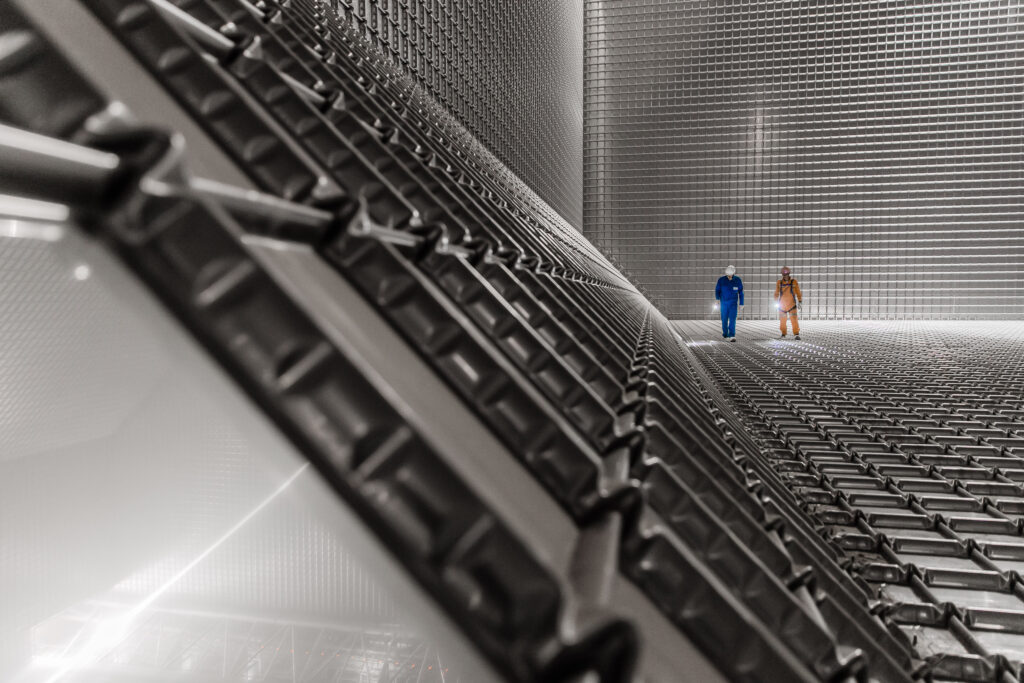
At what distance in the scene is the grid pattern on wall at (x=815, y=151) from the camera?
9.74 metres

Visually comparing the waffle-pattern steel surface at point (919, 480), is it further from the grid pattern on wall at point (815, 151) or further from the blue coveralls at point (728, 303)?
the grid pattern on wall at point (815, 151)

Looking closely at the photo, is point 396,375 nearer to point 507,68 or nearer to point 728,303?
point 507,68

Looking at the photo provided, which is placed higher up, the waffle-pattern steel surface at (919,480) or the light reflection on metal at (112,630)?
the waffle-pattern steel surface at (919,480)

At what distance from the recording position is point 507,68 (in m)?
5.84

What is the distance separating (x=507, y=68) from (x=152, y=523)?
4181mm

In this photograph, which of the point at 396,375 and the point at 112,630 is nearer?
Answer: the point at 396,375

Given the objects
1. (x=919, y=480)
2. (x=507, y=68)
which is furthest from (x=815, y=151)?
(x=919, y=480)

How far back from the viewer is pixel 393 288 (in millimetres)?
459

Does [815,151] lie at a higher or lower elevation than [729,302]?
higher

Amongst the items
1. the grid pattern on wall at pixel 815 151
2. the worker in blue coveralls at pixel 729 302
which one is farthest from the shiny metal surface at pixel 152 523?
the grid pattern on wall at pixel 815 151

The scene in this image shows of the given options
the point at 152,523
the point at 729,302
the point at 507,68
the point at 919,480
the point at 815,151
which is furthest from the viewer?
the point at 815,151

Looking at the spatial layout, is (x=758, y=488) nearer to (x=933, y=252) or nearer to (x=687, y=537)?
(x=687, y=537)

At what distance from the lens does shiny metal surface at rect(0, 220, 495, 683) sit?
31cm

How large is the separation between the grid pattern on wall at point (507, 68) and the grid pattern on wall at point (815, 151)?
80cm
